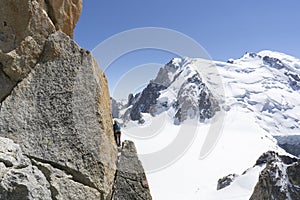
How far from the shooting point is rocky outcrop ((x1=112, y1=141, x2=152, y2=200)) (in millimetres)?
9875

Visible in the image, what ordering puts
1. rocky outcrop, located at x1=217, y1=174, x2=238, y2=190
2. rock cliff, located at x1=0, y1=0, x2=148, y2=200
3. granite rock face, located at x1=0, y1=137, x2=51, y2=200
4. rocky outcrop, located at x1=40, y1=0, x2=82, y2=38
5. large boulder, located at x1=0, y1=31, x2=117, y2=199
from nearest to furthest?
granite rock face, located at x1=0, y1=137, x2=51, y2=200 → rock cliff, located at x1=0, y1=0, x2=148, y2=200 → large boulder, located at x1=0, y1=31, x2=117, y2=199 → rocky outcrop, located at x1=40, y1=0, x2=82, y2=38 → rocky outcrop, located at x1=217, y1=174, x2=238, y2=190

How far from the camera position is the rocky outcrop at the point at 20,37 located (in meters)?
9.14

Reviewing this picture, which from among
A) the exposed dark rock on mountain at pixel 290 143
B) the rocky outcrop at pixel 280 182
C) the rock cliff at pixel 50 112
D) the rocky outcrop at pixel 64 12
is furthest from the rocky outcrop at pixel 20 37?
the exposed dark rock on mountain at pixel 290 143

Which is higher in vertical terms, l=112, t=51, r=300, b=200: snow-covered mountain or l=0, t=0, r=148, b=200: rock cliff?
l=112, t=51, r=300, b=200: snow-covered mountain

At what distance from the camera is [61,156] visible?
27.8 feet

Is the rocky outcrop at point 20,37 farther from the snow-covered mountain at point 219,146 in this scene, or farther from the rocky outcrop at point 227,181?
the rocky outcrop at point 227,181

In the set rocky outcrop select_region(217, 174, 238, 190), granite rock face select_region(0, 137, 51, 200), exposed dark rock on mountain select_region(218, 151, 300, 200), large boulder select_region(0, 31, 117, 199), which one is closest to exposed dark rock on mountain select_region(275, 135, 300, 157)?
rocky outcrop select_region(217, 174, 238, 190)

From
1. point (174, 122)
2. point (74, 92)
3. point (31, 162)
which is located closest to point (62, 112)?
point (74, 92)

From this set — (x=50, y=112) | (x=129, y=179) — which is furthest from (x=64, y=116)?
(x=129, y=179)

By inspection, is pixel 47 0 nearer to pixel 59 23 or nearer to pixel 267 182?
pixel 59 23

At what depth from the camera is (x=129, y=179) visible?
33.4 feet

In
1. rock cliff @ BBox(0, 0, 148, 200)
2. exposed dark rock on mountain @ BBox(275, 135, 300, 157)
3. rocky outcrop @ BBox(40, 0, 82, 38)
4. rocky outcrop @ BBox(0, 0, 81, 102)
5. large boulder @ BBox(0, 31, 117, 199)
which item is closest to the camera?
rock cliff @ BBox(0, 0, 148, 200)

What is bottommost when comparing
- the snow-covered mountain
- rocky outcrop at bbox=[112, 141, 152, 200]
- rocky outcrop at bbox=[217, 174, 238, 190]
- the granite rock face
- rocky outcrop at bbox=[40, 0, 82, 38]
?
the granite rock face

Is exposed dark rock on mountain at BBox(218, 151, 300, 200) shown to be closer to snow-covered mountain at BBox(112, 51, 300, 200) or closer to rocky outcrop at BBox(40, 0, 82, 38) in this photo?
snow-covered mountain at BBox(112, 51, 300, 200)
